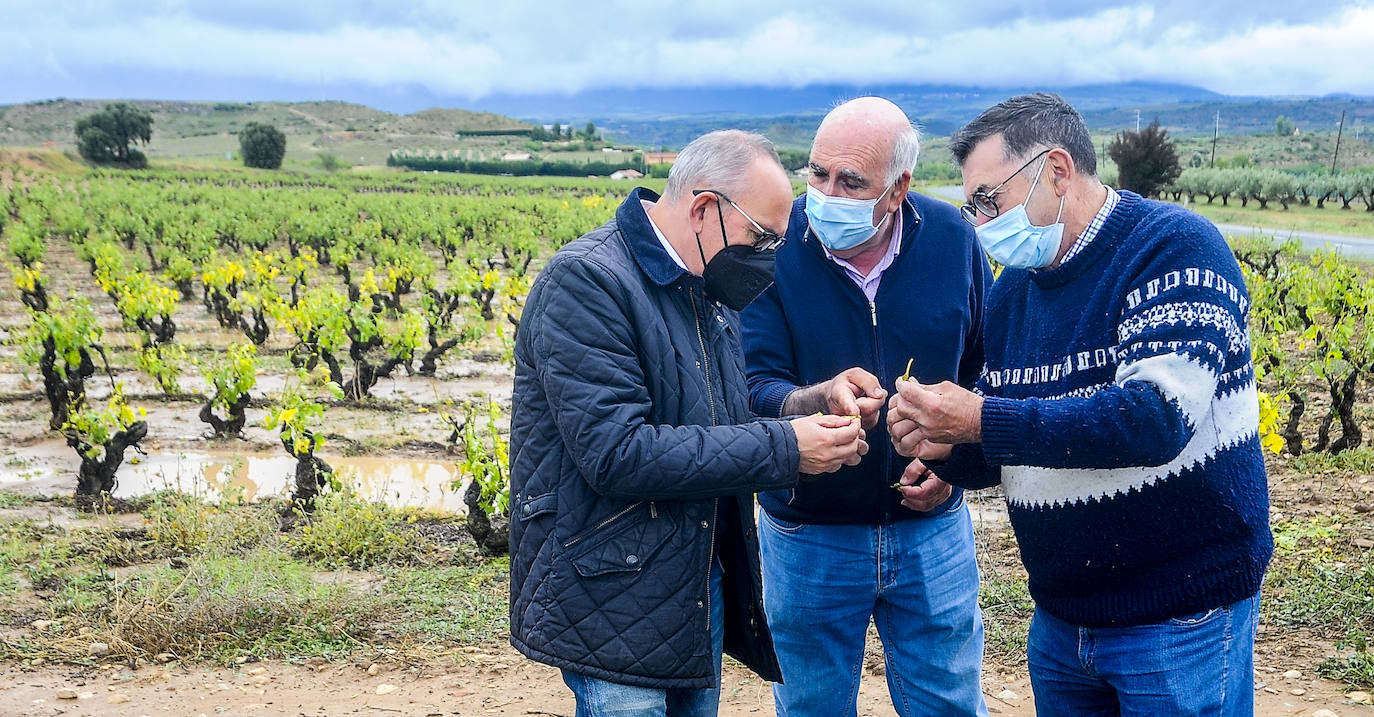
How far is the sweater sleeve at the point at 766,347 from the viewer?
9.14 feet

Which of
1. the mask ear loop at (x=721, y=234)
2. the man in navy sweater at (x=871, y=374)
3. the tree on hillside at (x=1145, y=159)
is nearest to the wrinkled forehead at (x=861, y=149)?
the man in navy sweater at (x=871, y=374)

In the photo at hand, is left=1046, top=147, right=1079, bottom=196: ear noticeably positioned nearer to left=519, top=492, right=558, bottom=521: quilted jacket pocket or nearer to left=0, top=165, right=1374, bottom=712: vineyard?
left=519, top=492, right=558, bottom=521: quilted jacket pocket

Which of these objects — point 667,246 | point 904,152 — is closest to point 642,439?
point 667,246

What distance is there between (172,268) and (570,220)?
10462 mm

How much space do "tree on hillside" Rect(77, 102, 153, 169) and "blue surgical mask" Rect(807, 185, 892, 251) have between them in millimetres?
73085

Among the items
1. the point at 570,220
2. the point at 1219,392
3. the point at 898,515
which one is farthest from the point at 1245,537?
the point at 570,220

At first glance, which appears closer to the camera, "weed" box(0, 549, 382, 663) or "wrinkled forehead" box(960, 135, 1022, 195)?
"wrinkled forehead" box(960, 135, 1022, 195)

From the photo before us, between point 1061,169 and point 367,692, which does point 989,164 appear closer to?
point 1061,169

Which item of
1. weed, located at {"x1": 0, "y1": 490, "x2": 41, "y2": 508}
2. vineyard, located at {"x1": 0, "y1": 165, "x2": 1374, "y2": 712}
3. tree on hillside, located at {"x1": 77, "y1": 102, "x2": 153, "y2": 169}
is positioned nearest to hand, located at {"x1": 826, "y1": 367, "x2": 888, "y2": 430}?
vineyard, located at {"x1": 0, "y1": 165, "x2": 1374, "y2": 712}

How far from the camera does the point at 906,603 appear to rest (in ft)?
9.01

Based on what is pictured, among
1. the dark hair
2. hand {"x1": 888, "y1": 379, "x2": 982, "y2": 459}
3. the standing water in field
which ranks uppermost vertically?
the dark hair

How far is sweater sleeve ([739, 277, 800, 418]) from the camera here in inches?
110

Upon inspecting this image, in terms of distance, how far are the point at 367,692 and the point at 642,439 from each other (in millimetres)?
2693

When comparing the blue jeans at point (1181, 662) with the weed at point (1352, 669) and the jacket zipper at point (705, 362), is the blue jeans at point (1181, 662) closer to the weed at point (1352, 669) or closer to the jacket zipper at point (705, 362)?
the jacket zipper at point (705, 362)
